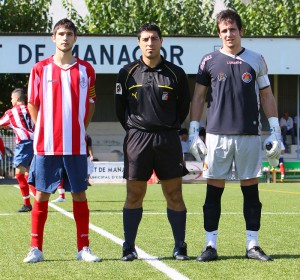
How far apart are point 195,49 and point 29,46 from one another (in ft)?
18.3

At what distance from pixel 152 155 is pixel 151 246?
1.34 m

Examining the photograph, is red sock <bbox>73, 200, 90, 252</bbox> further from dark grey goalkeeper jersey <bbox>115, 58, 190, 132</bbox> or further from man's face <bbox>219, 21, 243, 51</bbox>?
man's face <bbox>219, 21, 243, 51</bbox>

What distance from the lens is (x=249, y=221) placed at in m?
8.09

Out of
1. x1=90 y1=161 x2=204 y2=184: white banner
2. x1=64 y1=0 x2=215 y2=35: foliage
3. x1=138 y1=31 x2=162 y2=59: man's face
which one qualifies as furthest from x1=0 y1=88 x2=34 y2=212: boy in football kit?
x1=64 y1=0 x2=215 y2=35: foliage

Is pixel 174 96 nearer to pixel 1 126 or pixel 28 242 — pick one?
pixel 28 242

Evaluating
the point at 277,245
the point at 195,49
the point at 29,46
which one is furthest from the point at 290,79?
the point at 277,245

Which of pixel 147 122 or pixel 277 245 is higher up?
pixel 147 122

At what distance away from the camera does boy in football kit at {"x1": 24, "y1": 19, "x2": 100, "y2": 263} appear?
785cm

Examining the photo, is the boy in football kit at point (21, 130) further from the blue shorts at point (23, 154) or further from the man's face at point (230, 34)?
the man's face at point (230, 34)

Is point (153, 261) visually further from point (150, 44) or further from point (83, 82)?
point (150, 44)

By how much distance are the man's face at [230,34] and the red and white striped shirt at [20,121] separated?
6.31m

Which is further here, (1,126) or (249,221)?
(1,126)

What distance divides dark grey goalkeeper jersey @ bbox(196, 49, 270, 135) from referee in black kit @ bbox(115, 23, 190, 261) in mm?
303

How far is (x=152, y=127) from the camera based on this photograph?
7977 mm
